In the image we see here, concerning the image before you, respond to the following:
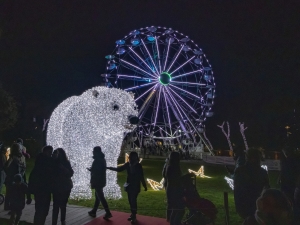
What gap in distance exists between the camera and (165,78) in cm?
1989

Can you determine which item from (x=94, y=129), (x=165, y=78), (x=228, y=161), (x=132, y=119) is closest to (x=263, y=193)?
(x=132, y=119)

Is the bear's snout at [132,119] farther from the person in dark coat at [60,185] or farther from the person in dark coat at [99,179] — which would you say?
the person in dark coat at [60,185]

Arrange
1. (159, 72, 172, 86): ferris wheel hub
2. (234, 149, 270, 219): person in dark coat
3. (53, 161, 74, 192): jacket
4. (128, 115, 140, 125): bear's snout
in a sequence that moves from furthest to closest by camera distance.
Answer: (159, 72, 172, 86): ferris wheel hub < (128, 115, 140, 125): bear's snout < (53, 161, 74, 192): jacket < (234, 149, 270, 219): person in dark coat

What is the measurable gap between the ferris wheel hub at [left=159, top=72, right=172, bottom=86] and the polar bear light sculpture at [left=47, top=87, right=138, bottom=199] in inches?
434

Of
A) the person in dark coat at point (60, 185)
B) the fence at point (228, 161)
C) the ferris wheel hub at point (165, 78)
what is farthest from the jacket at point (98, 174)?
the fence at point (228, 161)

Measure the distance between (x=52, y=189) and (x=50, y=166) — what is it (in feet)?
1.25

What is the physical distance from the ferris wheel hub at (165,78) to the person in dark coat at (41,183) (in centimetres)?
1479

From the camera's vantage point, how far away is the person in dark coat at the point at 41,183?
208 inches

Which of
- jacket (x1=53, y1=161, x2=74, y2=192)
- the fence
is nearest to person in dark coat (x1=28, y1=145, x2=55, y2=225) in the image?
jacket (x1=53, y1=161, x2=74, y2=192)

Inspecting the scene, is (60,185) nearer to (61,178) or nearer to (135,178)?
(61,178)

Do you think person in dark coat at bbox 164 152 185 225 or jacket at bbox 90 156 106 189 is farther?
jacket at bbox 90 156 106 189

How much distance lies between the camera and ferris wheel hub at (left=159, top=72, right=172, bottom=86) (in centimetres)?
1986

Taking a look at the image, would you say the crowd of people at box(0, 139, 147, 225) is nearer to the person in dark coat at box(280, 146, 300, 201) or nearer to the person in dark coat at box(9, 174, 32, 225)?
the person in dark coat at box(9, 174, 32, 225)

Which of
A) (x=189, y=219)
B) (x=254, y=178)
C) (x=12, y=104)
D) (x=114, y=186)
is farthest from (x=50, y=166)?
(x=12, y=104)
